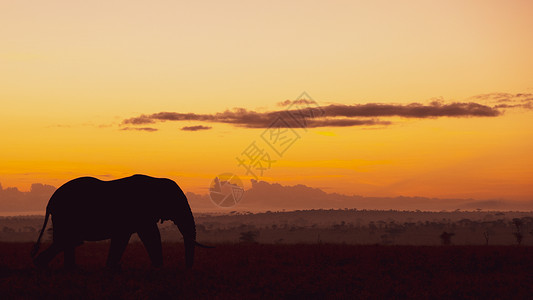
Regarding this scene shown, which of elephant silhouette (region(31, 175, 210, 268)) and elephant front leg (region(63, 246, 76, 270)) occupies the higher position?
elephant silhouette (region(31, 175, 210, 268))

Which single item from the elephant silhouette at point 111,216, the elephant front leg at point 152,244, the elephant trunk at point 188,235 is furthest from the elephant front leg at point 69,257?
the elephant trunk at point 188,235

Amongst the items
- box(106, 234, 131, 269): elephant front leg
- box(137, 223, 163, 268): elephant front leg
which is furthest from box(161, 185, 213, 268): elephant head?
box(106, 234, 131, 269): elephant front leg

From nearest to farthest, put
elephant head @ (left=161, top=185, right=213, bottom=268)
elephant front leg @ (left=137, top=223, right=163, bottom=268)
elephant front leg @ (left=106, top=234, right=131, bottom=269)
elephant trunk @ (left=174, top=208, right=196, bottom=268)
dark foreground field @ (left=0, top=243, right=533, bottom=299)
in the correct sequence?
dark foreground field @ (left=0, top=243, right=533, bottom=299) < elephant front leg @ (left=106, top=234, right=131, bottom=269) < elephant front leg @ (left=137, top=223, right=163, bottom=268) < elephant trunk @ (left=174, top=208, right=196, bottom=268) < elephant head @ (left=161, top=185, right=213, bottom=268)

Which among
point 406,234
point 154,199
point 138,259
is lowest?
point 406,234

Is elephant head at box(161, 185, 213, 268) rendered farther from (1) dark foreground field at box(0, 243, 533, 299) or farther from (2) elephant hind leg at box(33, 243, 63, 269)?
(2) elephant hind leg at box(33, 243, 63, 269)

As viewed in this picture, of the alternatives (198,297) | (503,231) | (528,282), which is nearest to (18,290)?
(198,297)

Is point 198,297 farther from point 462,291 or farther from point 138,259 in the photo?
point 138,259

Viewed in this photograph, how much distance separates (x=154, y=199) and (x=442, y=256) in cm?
1178

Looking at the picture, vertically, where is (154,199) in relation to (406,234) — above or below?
above

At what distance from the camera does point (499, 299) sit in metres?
19.4

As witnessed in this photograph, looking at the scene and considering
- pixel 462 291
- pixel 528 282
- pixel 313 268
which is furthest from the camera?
pixel 313 268

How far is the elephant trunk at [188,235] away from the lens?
2483cm

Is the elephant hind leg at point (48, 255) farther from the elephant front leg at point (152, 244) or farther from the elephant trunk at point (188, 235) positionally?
the elephant trunk at point (188, 235)

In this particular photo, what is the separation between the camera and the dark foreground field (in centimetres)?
1988
